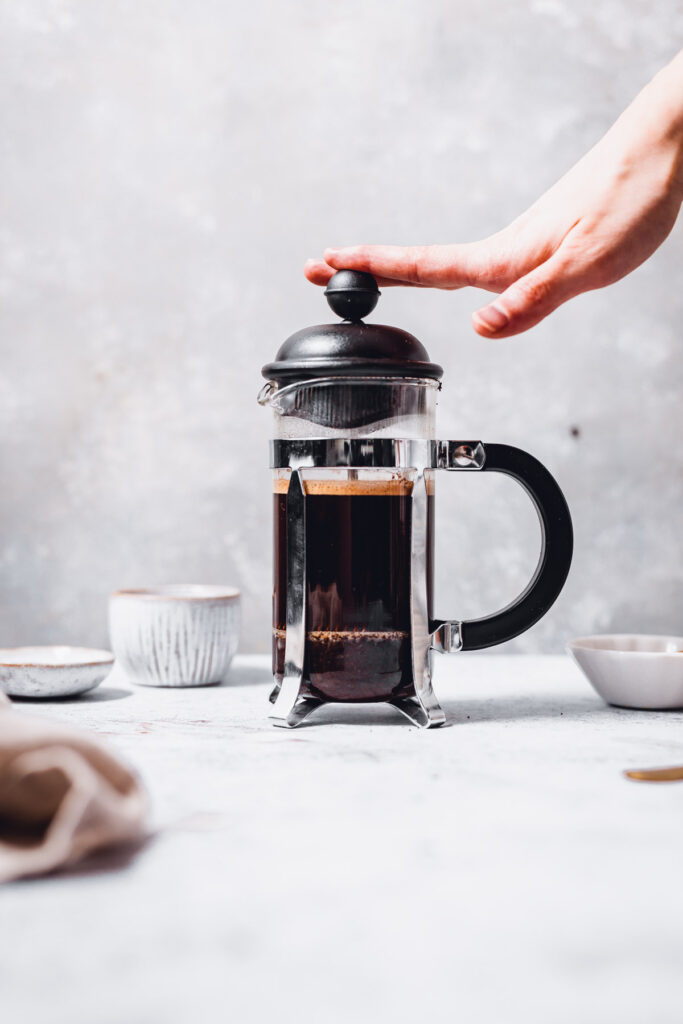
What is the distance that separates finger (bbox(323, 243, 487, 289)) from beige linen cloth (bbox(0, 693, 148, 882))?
61cm

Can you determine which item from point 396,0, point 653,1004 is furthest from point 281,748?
point 396,0

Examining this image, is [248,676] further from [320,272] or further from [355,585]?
[320,272]

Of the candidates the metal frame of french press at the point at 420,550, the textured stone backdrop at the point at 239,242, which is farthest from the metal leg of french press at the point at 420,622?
the textured stone backdrop at the point at 239,242

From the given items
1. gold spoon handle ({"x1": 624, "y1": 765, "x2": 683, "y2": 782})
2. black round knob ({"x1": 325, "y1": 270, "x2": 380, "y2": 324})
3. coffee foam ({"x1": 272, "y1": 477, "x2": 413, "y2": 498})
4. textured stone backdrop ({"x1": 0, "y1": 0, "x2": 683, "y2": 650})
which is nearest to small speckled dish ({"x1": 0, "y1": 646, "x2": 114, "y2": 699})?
coffee foam ({"x1": 272, "y1": 477, "x2": 413, "y2": 498})

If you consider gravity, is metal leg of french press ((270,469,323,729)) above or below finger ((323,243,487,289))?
below

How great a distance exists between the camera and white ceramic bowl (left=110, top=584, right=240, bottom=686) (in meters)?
1.04

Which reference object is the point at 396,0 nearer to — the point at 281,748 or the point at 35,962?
the point at 281,748

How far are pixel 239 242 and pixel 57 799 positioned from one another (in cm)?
144

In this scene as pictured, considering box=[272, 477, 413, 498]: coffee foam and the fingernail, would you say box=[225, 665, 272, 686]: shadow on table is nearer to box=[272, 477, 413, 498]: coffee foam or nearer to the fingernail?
box=[272, 477, 413, 498]: coffee foam

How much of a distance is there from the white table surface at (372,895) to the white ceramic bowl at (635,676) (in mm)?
119

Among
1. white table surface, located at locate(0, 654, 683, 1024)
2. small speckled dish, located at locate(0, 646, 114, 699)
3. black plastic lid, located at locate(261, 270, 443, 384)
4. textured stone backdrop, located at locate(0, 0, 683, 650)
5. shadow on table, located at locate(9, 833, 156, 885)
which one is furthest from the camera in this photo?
textured stone backdrop, located at locate(0, 0, 683, 650)

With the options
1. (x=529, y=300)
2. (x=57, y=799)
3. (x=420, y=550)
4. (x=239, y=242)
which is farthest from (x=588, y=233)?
(x=239, y=242)

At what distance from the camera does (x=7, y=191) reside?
1.81 m

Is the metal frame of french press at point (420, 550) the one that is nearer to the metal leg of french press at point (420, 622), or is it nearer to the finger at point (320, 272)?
the metal leg of french press at point (420, 622)
